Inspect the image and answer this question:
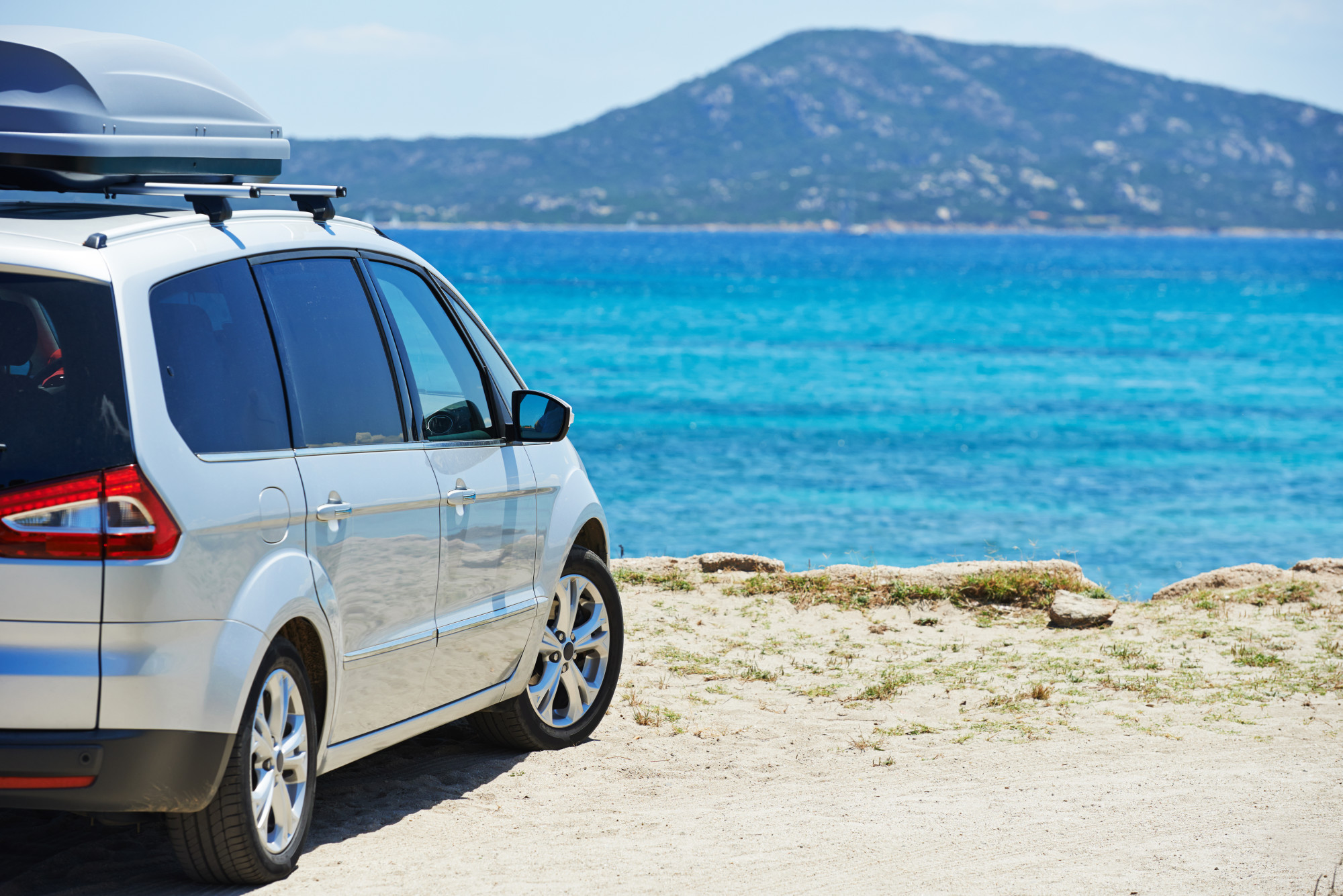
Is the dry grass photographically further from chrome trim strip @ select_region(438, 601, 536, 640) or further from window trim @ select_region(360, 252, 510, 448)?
window trim @ select_region(360, 252, 510, 448)

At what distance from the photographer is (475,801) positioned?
18.5 feet

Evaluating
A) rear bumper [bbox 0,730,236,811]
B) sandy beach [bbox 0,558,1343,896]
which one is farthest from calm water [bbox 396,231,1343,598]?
rear bumper [bbox 0,730,236,811]

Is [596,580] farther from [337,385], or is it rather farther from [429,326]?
[337,385]

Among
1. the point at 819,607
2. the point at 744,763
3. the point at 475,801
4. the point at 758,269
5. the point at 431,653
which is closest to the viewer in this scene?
the point at 431,653

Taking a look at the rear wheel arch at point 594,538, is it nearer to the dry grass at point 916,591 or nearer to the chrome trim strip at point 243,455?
the chrome trim strip at point 243,455

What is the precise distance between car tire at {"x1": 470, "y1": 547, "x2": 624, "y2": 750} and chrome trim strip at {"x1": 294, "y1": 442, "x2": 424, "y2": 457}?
1.25 m

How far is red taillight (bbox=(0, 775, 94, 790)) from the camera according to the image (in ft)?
12.5

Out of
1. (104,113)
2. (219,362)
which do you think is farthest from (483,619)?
(104,113)

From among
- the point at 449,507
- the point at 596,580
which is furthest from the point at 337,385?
the point at 596,580

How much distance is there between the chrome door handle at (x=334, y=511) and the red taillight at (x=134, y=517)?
693 millimetres

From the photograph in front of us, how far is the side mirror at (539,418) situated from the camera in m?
5.91

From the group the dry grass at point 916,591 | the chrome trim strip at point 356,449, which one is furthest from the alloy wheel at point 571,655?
the dry grass at point 916,591

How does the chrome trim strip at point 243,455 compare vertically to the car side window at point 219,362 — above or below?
below

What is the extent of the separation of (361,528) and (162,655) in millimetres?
960
